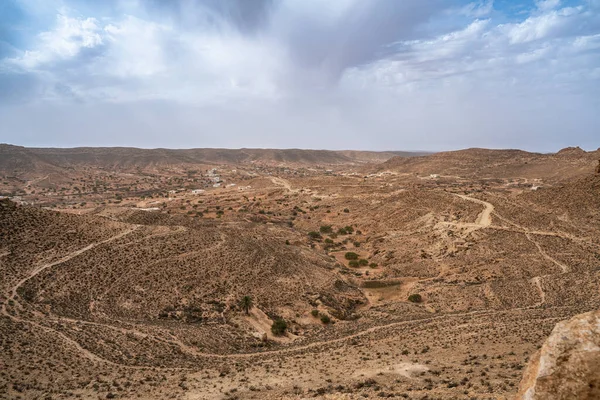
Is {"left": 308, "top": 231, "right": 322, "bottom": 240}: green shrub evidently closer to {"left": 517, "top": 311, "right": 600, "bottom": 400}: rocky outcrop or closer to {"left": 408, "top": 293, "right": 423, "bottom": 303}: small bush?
{"left": 408, "top": 293, "right": 423, "bottom": 303}: small bush

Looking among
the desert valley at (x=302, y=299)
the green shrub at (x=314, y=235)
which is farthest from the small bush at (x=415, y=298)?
the green shrub at (x=314, y=235)

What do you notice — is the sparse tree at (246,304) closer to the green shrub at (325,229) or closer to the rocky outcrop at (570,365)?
the rocky outcrop at (570,365)

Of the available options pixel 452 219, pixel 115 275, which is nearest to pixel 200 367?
pixel 115 275

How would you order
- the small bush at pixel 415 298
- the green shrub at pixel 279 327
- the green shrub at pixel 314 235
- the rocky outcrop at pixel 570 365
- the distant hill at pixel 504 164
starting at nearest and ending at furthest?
the rocky outcrop at pixel 570 365 → the green shrub at pixel 279 327 → the small bush at pixel 415 298 → the green shrub at pixel 314 235 → the distant hill at pixel 504 164

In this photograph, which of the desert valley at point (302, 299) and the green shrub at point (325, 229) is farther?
the green shrub at point (325, 229)

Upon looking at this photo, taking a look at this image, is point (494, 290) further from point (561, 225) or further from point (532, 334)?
point (561, 225)
